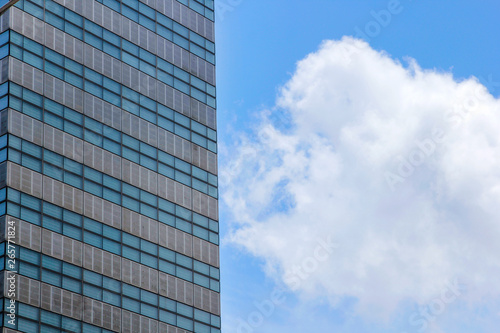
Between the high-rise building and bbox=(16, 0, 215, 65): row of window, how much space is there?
0.38 feet

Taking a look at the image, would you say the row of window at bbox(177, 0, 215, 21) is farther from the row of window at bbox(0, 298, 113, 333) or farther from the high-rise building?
the row of window at bbox(0, 298, 113, 333)

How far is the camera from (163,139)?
87.1m

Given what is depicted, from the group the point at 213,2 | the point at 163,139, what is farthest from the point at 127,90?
the point at 213,2

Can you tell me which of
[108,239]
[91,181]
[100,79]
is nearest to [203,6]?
[100,79]

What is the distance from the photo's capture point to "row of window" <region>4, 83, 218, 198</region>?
75.2 m

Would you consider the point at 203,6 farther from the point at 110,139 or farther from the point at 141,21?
the point at 110,139

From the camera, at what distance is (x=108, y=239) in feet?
256

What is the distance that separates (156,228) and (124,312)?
8179mm

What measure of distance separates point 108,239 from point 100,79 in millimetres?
12833

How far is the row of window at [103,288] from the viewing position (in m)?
71.2

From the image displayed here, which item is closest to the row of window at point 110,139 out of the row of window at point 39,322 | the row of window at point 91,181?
the row of window at point 91,181

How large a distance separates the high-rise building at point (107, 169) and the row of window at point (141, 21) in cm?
11

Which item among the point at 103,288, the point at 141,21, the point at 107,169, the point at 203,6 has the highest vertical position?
the point at 203,6

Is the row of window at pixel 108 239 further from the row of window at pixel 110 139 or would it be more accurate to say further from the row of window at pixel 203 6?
the row of window at pixel 203 6
